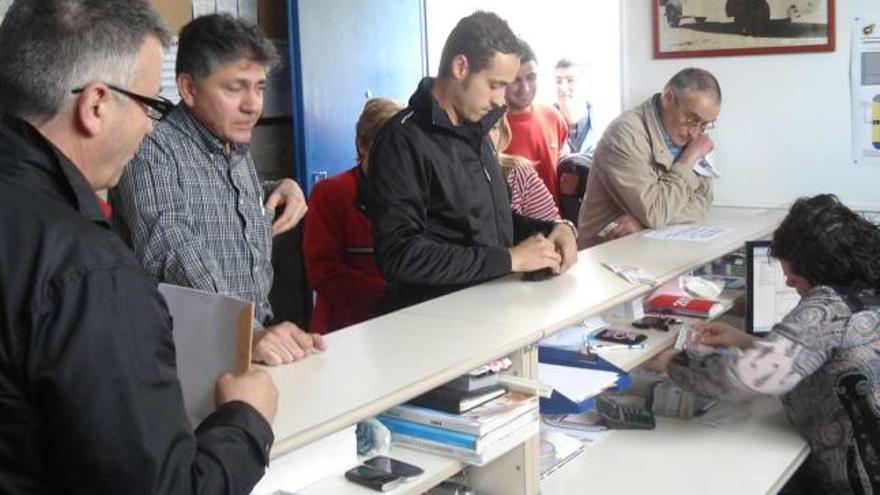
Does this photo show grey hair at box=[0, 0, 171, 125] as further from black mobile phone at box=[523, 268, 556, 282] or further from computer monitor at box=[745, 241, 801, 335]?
computer monitor at box=[745, 241, 801, 335]

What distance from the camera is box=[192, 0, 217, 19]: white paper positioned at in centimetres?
404

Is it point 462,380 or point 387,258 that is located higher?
point 387,258

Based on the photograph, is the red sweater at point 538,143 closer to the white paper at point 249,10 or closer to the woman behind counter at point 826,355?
the white paper at point 249,10

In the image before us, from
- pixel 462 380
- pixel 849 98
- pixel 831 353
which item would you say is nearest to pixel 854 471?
pixel 831 353

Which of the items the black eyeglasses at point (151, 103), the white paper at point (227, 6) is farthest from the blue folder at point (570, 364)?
the white paper at point (227, 6)

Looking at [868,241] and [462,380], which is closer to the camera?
[462,380]

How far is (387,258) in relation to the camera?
2.40 m

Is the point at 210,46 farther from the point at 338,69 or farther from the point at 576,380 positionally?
the point at 338,69

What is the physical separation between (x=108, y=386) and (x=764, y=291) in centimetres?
241

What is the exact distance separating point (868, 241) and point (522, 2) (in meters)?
3.80

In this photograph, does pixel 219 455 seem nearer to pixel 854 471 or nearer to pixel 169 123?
pixel 169 123

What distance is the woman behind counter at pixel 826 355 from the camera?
7.53 ft

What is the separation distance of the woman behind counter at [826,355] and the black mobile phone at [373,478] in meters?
1.02

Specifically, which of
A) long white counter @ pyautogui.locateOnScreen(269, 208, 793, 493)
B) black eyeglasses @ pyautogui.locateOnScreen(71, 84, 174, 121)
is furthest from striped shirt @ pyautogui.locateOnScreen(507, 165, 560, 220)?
black eyeglasses @ pyautogui.locateOnScreen(71, 84, 174, 121)
